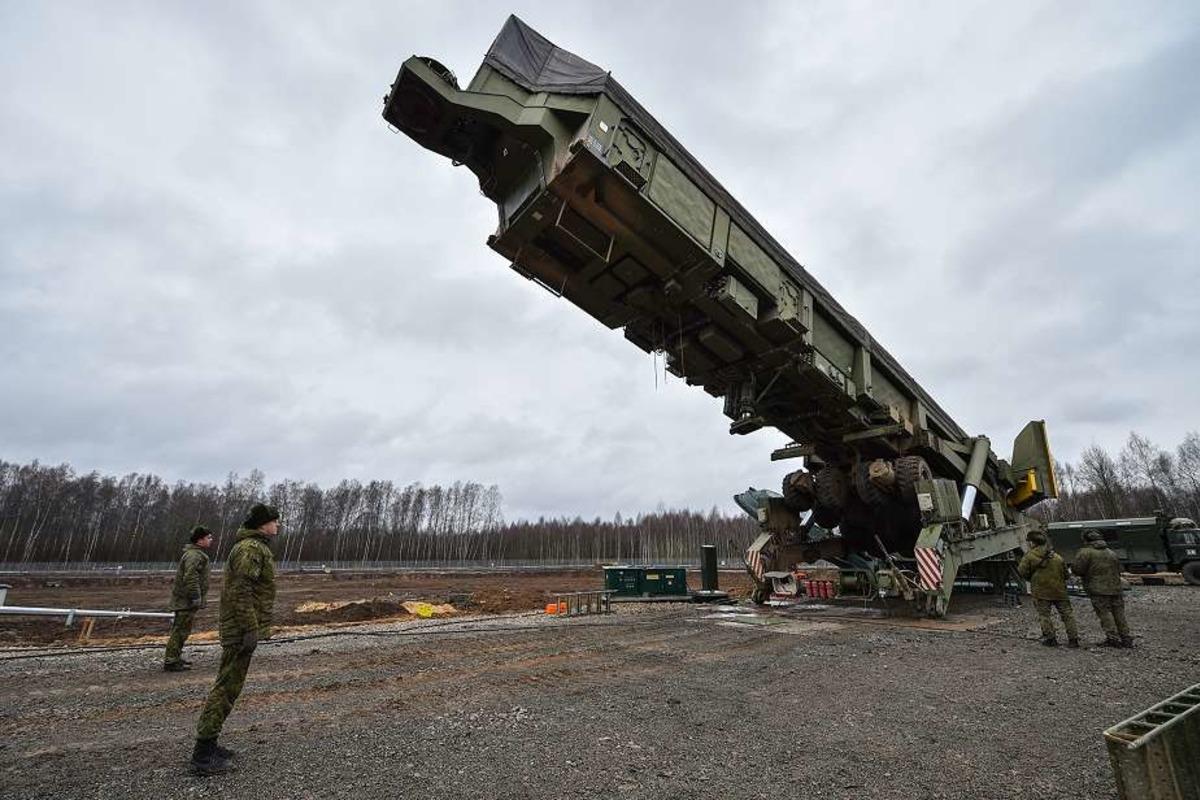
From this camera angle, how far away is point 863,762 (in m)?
3.09

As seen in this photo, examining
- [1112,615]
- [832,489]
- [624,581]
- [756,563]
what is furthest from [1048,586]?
[624,581]

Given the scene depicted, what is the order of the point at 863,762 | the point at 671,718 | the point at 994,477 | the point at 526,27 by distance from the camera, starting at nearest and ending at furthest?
the point at 863,762 → the point at 671,718 → the point at 526,27 → the point at 994,477

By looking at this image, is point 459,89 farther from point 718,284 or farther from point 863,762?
point 863,762

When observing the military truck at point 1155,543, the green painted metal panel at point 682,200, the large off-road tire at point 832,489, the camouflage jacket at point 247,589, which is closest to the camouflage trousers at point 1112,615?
the large off-road tire at point 832,489

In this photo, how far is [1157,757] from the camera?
6.59 feet

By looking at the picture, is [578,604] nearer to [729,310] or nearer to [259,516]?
[729,310]

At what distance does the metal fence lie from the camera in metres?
1.97

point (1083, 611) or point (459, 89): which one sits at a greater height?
point (459, 89)

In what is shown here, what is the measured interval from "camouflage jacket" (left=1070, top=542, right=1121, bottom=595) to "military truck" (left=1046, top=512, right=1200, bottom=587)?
12.7 m

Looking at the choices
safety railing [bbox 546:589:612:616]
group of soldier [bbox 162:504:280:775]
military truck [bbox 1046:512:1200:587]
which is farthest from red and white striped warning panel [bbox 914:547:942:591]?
military truck [bbox 1046:512:1200:587]

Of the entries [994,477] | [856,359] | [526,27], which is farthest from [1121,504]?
[526,27]

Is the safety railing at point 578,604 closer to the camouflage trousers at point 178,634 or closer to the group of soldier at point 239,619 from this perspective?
the camouflage trousers at point 178,634

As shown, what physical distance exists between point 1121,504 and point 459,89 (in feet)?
187

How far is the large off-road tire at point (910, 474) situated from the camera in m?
9.02
